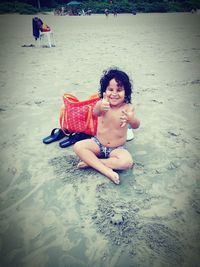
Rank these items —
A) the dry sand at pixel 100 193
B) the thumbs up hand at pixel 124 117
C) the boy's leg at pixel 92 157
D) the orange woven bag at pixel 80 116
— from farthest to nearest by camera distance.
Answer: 1. the orange woven bag at pixel 80 116
2. the boy's leg at pixel 92 157
3. the thumbs up hand at pixel 124 117
4. the dry sand at pixel 100 193

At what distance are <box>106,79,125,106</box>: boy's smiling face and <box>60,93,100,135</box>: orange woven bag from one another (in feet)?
1.72

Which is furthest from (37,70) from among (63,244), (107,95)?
(63,244)

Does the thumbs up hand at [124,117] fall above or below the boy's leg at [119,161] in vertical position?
above

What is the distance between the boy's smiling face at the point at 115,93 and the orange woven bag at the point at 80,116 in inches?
20.6

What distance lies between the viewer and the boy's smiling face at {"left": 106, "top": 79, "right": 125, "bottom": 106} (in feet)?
6.95

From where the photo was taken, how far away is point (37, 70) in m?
5.95

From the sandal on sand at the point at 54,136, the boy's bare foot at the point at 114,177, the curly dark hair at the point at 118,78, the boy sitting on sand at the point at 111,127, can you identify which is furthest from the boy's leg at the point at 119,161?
the sandal on sand at the point at 54,136

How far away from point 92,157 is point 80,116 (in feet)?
2.16

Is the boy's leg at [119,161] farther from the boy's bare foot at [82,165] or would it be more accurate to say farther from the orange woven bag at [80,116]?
the orange woven bag at [80,116]

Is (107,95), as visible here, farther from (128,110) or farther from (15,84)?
(15,84)

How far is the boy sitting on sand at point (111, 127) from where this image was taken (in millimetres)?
2125

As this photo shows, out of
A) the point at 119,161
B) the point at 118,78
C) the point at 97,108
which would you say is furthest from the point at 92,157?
the point at 118,78

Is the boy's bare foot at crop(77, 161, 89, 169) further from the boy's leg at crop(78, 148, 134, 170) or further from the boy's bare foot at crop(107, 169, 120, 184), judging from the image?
the boy's bare foot at crop(107, 169, 120, 184)

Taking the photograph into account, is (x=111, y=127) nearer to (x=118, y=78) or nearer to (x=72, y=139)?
(x=118, y=78)
